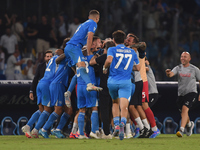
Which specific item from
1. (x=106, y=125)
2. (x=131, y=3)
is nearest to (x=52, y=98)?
(x=106, y=125)

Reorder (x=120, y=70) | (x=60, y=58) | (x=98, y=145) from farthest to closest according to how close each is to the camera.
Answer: (x=60, y=58)
(x=120, y=70)
(x=98, y=145)

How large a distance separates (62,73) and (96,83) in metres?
0.76

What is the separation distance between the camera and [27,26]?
48.1ft

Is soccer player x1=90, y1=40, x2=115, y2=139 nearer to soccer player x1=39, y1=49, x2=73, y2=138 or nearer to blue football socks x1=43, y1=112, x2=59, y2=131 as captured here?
soccer player x1=39, y1=49, x2=73, y2=138

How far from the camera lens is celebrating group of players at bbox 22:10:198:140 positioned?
7977 millimetres

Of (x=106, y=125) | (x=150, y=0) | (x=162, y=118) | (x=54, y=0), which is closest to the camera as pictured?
(x=106, y=125)

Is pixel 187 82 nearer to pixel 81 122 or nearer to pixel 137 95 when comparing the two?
pixel 137 95

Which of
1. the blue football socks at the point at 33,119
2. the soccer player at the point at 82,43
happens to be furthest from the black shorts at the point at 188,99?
the blue football socks at the point at 33,119

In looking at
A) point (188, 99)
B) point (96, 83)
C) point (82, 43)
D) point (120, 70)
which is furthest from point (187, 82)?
point (82, 43)

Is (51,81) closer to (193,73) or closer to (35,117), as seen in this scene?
(35,117)

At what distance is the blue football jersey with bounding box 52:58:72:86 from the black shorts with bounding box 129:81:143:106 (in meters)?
1.47

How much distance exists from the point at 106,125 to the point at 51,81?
163 centimetres

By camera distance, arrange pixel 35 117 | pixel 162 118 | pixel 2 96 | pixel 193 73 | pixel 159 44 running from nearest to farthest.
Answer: pixel 35 117 < pixel 193 73 < pixel 2 96 < pixel 162 118 < pixel 159 44

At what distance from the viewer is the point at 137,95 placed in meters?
9.21
